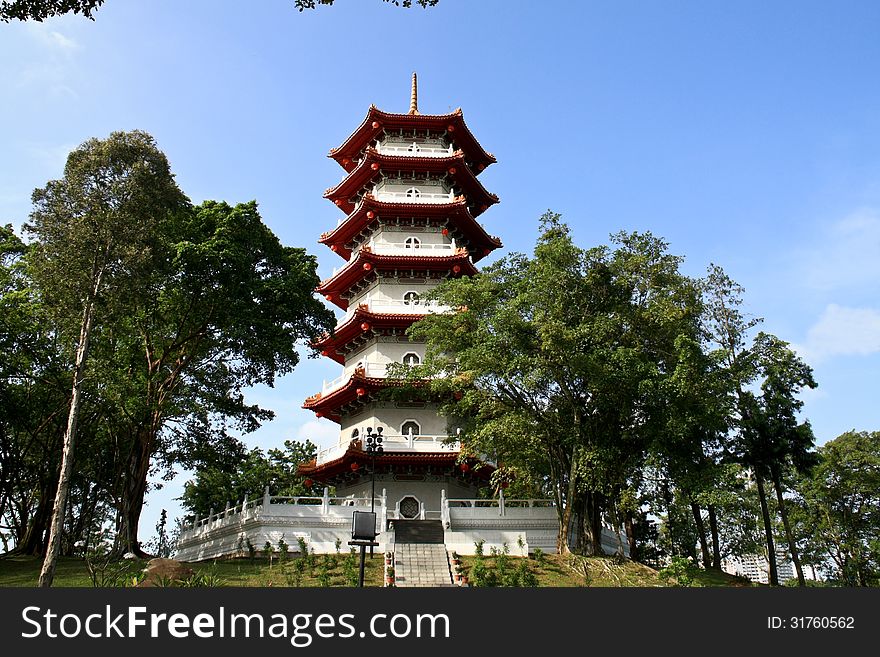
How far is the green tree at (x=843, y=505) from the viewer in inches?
1350

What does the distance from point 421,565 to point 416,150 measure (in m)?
20.6

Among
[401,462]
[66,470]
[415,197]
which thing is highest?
[415,197]

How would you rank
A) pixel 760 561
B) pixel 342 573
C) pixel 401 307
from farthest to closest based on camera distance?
pixel 760 561
pixel 401 307
pixel 342 573

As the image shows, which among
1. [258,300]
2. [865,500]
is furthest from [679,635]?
[865,500]

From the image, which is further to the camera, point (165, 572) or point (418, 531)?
point (418, 531)

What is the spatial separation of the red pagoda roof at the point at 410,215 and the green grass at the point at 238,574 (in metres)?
15.6

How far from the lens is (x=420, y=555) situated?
73.8ft

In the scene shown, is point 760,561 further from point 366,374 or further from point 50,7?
point 50,7

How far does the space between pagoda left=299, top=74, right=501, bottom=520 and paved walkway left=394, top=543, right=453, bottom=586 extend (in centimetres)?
206

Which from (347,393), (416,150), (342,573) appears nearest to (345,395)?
(347,393)

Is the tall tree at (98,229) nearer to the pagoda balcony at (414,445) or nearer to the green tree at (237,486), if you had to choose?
the pagoda balcony at (414,445)

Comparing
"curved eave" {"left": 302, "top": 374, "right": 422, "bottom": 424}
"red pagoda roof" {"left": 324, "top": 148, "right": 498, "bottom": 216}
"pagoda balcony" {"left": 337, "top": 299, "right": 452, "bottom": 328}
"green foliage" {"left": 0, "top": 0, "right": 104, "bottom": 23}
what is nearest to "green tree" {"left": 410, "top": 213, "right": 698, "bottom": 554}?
"curved eave" {"left": 302, "top": 374, "right": 422, "bottom": 424}

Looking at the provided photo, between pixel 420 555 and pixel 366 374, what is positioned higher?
pixel 366 374

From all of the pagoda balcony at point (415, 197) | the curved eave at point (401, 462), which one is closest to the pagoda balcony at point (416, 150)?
the pagoda balcony at point (415, 197)
